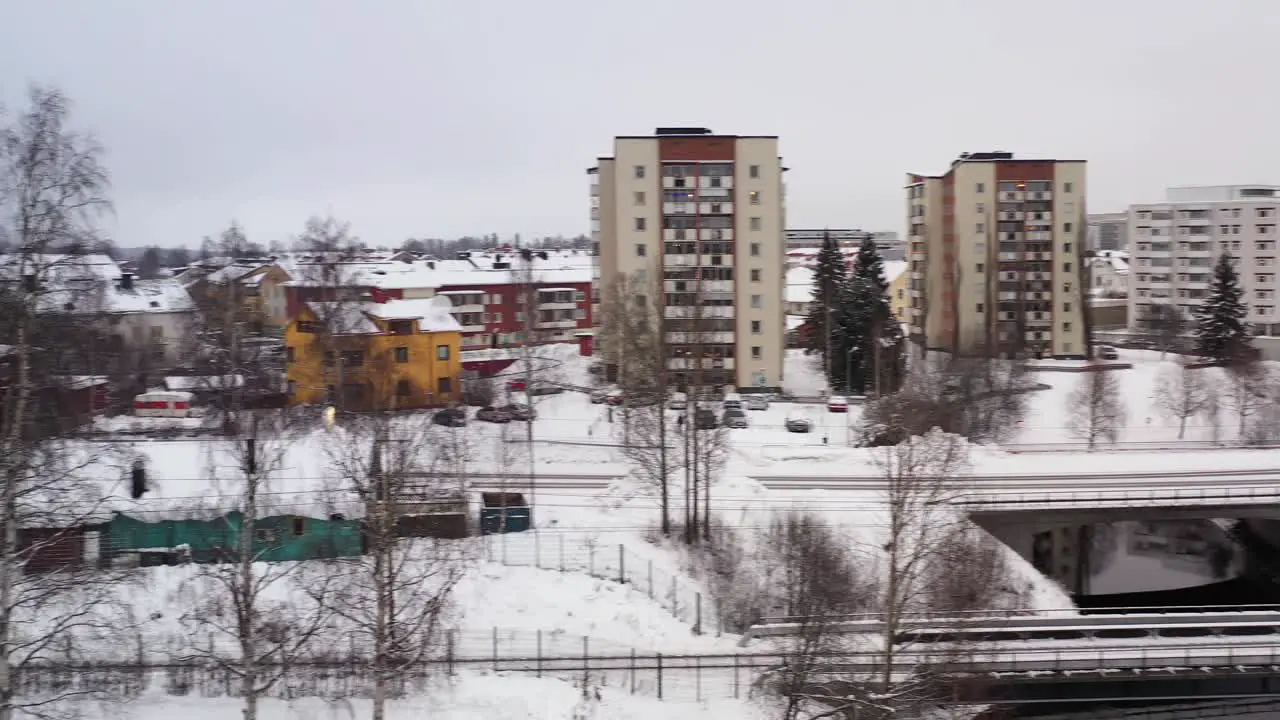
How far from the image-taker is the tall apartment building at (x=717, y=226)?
1492 inches

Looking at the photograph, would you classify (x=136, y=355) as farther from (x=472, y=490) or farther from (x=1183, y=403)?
(x=1183, y=403)

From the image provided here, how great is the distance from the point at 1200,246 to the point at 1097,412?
34.7 meters

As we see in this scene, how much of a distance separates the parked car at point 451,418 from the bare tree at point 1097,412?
1701 cm

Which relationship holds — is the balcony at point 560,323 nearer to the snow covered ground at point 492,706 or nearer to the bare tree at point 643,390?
the bare tree at point 643,390

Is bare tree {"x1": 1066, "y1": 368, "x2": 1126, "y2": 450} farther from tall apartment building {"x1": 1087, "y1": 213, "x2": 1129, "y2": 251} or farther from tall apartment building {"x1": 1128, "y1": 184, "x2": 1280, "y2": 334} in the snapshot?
tall apartment building {"x1": 1087, "y1": 213, "x2": 1129, "y2": 251}

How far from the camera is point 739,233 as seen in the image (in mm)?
38188

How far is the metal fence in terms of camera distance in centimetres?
1714

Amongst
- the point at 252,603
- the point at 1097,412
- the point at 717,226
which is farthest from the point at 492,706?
the point at 717,226

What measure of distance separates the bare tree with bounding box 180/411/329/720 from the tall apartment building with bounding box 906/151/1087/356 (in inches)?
1433

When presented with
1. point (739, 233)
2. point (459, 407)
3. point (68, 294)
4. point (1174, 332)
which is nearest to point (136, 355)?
point (459, 407)

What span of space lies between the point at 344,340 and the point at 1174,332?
40.0 metres

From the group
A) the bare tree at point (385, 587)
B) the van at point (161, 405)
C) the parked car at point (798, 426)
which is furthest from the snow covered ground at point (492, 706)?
the van at point (161, 405)

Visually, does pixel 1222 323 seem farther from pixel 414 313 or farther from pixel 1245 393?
pixel 414 313

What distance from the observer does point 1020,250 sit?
47750mm
